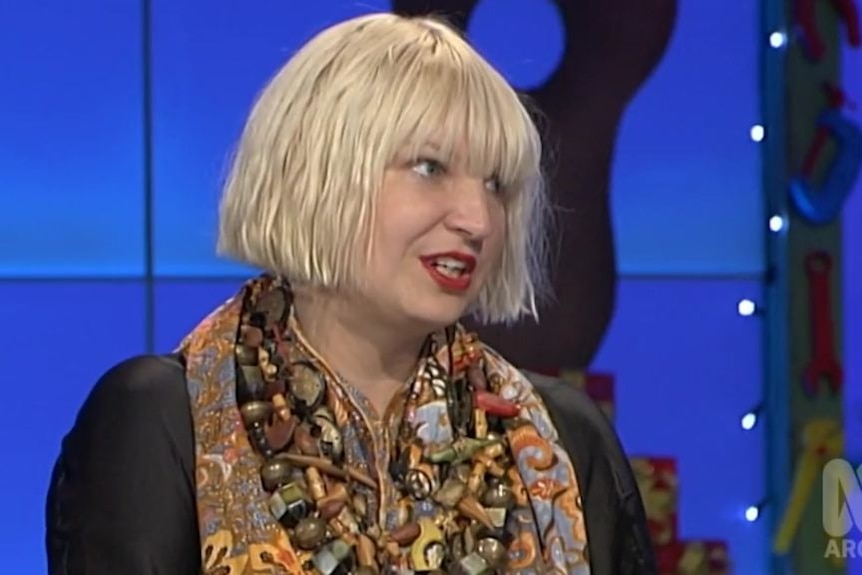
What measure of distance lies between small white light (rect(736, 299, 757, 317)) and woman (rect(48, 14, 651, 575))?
1432mm

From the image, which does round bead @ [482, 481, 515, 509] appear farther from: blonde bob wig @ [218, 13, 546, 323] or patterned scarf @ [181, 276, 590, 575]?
blonde bob wig @ [218, 13, 546, 323]

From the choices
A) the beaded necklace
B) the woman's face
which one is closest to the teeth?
the woman's face

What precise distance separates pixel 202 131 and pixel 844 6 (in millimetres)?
1088

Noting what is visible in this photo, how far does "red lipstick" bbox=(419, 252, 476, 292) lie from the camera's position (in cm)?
115

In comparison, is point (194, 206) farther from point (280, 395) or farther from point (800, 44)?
point (280, 395)

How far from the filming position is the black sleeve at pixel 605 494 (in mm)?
1242

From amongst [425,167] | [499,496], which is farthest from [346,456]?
[425,167]

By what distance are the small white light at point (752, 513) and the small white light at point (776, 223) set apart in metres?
0.47

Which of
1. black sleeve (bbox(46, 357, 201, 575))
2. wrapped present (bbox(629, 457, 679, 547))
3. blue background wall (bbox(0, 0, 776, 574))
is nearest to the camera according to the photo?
black sleeve (bbox(46, 357, 201, 575))

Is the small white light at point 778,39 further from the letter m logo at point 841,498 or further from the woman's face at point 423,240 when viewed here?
the woman's face at point 423,240

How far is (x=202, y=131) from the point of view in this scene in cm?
257

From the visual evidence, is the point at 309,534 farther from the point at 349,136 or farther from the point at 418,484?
the point at 349,136

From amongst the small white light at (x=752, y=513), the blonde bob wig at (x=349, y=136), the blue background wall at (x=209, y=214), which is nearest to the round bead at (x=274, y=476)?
the blonde bob wig at (x=349, y=136)

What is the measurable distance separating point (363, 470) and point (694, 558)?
1.57m
